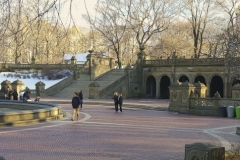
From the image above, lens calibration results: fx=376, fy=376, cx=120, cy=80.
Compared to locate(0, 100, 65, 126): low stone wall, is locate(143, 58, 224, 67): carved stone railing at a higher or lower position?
higher

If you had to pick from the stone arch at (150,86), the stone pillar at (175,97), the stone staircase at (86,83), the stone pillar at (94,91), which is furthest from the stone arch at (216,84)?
the stone pillar at (175,97)

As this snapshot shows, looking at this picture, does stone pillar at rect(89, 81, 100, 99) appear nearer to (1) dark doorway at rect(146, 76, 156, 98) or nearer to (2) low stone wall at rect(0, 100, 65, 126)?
(1) dark doorway at rect(146, 76, 156, 98)

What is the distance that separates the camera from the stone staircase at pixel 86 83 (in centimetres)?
4456

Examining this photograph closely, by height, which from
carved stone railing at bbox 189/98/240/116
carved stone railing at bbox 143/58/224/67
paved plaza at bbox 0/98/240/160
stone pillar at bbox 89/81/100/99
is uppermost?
carved stone railing at bbox 143/58/224/67

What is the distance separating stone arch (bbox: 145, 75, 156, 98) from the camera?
49094 mm

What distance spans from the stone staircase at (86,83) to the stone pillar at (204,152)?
3516 centimetres

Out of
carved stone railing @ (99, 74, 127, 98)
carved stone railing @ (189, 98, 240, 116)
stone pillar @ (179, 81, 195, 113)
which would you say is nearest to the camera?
carved stone railing @ (189, 98, 240, 116)

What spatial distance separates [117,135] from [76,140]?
2.04 metres

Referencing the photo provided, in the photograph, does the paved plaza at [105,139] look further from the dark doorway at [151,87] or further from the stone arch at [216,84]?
the dark doorway at [151,87]

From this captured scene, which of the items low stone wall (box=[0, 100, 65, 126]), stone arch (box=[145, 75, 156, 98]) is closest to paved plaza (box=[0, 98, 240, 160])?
low stone wall (box=[0, 100, 65, 126])

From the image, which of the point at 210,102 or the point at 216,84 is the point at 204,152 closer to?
the point at 210,102

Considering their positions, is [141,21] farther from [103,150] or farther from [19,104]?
[103,150]

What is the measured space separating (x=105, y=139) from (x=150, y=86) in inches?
1423

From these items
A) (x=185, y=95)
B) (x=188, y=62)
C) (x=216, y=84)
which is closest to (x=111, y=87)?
(x=188, y=62)
